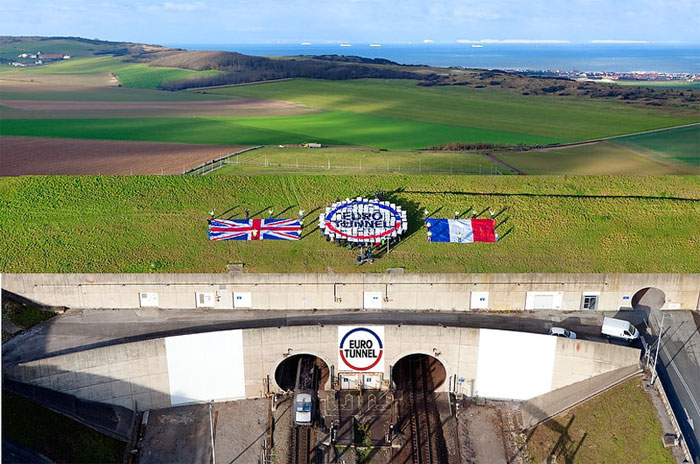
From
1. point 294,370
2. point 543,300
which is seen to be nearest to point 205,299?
point 294,370

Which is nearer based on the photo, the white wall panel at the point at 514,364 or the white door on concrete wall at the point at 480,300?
the white wall panel at the point at 514,364

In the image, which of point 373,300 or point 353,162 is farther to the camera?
point 353,162

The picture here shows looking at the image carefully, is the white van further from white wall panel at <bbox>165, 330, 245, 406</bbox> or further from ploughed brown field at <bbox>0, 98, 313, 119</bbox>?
ploughed brown field at <bbox>0, 98, 313, 119</bbox>

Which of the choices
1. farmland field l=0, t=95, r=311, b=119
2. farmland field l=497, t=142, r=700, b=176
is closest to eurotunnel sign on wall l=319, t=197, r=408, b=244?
farmland field l=497, t=142, r=700, b=176

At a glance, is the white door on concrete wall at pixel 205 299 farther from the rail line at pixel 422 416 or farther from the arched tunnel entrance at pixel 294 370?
the rail line at pixel 422 416

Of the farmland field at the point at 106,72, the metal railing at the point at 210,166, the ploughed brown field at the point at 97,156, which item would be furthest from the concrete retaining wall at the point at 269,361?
the farmland field at the point at 106,72

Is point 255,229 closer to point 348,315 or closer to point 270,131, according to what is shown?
point 348,315

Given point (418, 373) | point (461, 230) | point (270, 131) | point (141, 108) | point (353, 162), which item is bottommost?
point (418, 373)
